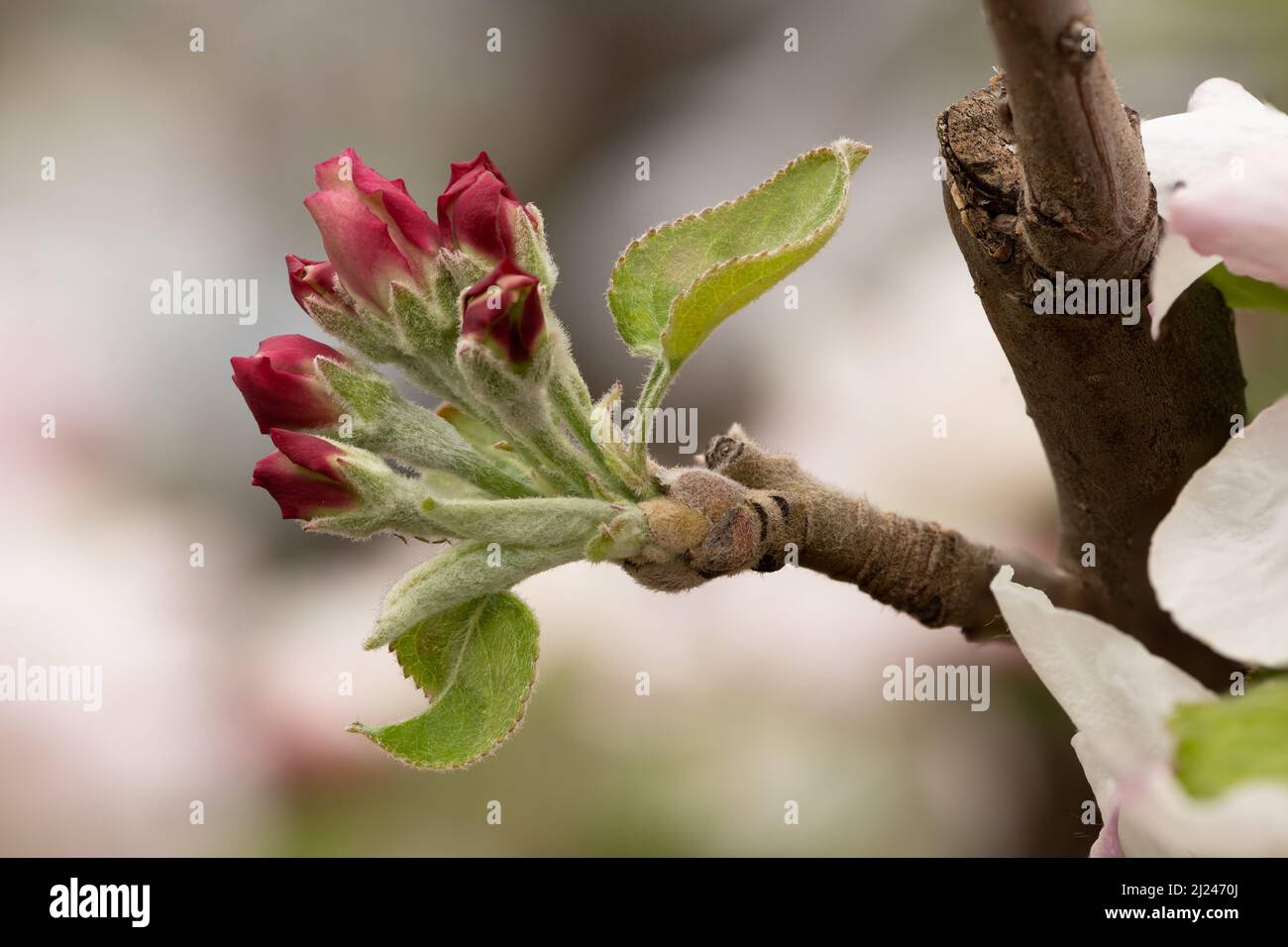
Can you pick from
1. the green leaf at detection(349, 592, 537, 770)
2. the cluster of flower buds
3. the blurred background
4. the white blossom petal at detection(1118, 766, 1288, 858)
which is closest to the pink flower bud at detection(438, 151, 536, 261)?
the cluster of flower buds

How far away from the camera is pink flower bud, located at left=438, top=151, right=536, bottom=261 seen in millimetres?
326

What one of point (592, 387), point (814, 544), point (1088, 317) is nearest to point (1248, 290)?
point (1088, 317)

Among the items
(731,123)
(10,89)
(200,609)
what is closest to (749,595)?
(200,609)

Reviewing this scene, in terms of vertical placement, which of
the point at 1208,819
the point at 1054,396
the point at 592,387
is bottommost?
the point at 1208,819

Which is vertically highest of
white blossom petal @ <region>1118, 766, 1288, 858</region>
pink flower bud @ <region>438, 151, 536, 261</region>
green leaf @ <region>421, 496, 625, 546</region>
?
pink flower bud @ <region>438, 151, 536, 261</region>

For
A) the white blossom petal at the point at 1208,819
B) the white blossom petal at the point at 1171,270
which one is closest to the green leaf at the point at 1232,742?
the white blossom petal at the point at 1208,819

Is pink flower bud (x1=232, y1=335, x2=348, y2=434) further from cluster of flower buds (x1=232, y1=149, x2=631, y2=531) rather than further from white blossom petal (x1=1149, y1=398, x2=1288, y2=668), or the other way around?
white blossom petal (x1=1149, y1=398, x2=1288, y2=668)

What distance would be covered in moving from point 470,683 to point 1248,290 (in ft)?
0.84

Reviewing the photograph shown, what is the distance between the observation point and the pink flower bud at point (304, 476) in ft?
1.05

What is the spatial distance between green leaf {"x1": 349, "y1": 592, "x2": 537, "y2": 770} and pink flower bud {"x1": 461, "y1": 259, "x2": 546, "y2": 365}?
0.09 meters

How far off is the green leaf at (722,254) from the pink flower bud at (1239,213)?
0.11 meters

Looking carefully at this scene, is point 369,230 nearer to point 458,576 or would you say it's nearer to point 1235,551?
point 458,576

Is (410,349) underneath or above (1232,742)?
above

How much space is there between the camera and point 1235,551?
0.26 metres
